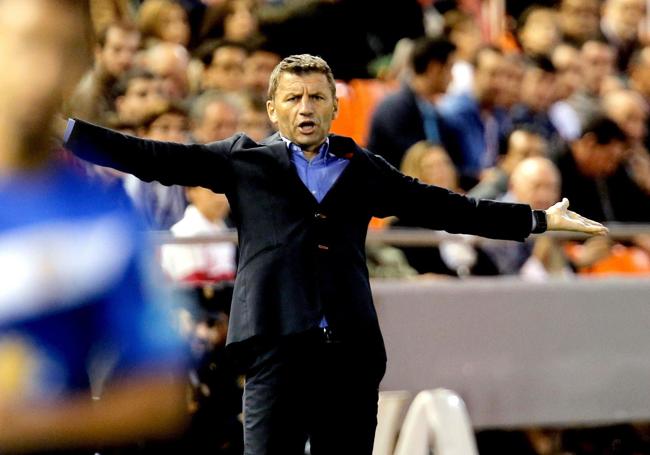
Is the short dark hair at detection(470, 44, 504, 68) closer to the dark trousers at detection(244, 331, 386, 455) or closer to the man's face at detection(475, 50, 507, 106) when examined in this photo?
the man's face at detection(475, 50, 507, 106)

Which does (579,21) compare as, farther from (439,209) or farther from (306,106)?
(306,106)

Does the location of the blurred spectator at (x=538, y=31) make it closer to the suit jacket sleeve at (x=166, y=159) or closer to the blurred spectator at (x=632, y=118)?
the blurred spectator at (x=632, y=118)

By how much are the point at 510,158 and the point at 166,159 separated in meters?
5.43

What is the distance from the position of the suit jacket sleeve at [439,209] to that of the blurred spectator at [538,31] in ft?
22.8

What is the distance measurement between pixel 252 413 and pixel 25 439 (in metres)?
2.43

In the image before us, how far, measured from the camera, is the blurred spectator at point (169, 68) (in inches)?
320

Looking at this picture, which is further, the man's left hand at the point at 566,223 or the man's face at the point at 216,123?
the man's face at the point at 216,123

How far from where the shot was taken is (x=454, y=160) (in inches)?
361

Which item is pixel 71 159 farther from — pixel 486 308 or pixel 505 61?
pixel 505 61

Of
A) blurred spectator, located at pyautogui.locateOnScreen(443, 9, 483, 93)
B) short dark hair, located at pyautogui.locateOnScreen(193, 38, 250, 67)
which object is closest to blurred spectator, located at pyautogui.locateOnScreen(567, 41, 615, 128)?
blurred spectator, located at pyautogui.locateOnScreen(443, 9, 483, 93)

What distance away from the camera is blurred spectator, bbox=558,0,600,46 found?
1139 centimetres

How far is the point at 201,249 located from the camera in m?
6.87

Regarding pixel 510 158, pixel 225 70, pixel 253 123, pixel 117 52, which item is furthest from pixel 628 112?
pixel 117 52

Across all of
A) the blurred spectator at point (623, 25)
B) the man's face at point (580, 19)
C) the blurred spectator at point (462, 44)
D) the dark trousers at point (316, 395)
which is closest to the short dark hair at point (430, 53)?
the blurred spectator at point (462, 44)
